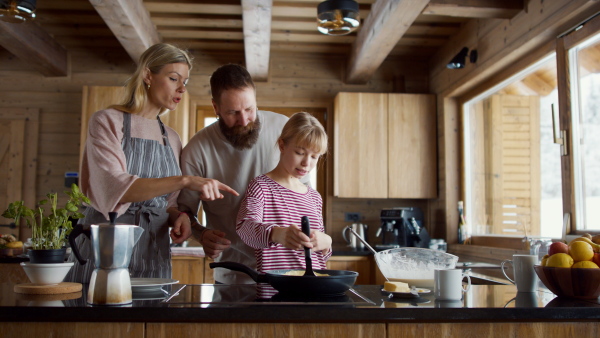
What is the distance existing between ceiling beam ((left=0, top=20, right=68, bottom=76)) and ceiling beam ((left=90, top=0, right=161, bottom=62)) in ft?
2.24

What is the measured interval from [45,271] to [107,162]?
1.40 feet

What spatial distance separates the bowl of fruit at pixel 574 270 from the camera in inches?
54.3

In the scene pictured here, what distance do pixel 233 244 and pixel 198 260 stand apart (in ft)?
6.69

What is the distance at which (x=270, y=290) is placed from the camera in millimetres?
1477

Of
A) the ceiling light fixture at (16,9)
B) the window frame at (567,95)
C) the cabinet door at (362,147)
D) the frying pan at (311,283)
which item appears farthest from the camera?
the cabinet door at (362,147)

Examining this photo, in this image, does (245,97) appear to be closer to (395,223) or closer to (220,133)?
(220,133)

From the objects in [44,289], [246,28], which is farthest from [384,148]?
[44,289]

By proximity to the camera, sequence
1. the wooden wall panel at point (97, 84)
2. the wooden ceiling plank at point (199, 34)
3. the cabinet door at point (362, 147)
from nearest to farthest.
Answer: the wooden ceiling plank at point (199, 34), the cabinet door at point (362, 147), the wooden wall panel at point (97, 84)

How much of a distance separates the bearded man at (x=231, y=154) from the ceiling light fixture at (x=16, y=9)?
57.8 inches

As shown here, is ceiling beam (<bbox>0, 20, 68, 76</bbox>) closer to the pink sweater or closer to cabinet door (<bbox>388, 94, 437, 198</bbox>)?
the pink sweater

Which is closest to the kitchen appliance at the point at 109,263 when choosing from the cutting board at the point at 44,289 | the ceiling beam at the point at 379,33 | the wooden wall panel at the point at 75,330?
the wooden wall panel at the point at 75,330

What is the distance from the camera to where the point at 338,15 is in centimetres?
307

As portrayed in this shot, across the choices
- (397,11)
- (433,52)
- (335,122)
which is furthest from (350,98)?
(397,11)

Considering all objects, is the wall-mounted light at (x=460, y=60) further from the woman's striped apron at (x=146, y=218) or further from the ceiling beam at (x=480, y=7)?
the woman's striped apron at (x=146, y=218)
